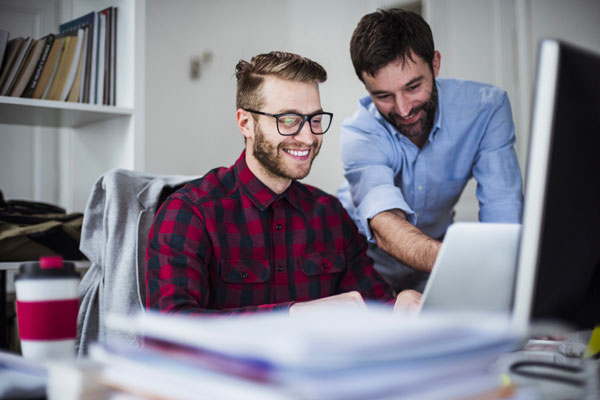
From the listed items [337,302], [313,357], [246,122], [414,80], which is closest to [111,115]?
[246,122]

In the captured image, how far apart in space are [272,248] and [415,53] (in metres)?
0.86

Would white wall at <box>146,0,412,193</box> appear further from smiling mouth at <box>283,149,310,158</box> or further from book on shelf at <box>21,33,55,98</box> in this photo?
smiling mouth at <box>283,149,310,158</box>

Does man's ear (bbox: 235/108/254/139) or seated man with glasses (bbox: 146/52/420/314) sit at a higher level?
man's ear (bbox: 235/108/254/139)

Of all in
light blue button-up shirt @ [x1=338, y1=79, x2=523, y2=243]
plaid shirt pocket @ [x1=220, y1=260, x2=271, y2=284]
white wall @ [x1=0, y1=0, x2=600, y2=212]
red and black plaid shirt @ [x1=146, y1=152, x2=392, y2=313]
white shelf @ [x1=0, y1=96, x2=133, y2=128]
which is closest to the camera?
red and black plaid shirt @ [x1=146, y1=152, x2=392, y2=313]

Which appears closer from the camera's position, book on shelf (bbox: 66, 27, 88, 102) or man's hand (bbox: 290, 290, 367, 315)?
man's hand (bbox: 290, 290, 367, 315)

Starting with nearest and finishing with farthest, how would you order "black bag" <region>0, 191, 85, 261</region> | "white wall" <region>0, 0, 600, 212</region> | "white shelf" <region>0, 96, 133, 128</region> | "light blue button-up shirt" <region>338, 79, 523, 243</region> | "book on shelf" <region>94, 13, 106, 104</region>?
"black bag" <region>0, 191, 85, 261</region>
"white shelf" <region>0, 96, 133, 128</region>
"light blue button-up shirt" <region>338, 79, 523, 243</region>
"book on shelf" <region>94, 13, 106, 104</region>
"white wall" <region>0, 0, 600, 212</region>

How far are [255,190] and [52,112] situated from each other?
0.87 metres

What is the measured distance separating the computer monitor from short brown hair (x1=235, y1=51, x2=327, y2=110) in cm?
98

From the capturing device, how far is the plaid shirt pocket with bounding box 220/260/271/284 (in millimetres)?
1389

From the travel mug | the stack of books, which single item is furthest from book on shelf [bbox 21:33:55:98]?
the travel mug

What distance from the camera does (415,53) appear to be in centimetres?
191

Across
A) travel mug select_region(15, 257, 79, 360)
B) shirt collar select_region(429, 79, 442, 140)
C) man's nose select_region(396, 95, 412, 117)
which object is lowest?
travel mug select_region(15, 257, 79, 360)

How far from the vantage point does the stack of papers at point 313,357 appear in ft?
1.18

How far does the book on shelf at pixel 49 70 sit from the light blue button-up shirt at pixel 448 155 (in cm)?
101
